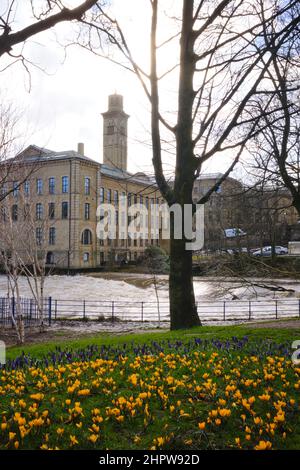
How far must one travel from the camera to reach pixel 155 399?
4.91m

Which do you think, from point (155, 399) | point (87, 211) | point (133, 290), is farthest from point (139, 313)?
point (87, 211)

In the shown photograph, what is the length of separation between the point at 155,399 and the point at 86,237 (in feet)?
193

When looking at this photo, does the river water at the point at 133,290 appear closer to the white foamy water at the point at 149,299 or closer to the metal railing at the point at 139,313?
the white foamy water at the point at 149,299

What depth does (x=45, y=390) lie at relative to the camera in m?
5.30

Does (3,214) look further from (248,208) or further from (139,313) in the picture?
(139,313)

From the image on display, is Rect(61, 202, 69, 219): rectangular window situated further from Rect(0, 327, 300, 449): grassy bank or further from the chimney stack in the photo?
Answer: Rect(0, 327, 300, 449): grassy bank

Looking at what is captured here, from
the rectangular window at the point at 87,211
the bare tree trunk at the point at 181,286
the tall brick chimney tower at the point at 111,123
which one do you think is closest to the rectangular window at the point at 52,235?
the rectangular window at the point at 87,211

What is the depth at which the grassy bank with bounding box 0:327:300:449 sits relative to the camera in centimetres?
392

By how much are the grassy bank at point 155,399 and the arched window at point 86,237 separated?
55.3 metres

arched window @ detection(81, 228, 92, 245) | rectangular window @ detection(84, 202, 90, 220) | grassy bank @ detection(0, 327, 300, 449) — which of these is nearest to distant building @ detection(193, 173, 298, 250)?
grassy bank @ detection(0, 327, 300, 449)

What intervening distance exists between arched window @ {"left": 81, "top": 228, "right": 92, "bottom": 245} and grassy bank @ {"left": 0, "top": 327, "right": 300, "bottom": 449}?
55344mm

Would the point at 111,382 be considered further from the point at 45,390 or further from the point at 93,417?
the point at 93,417
